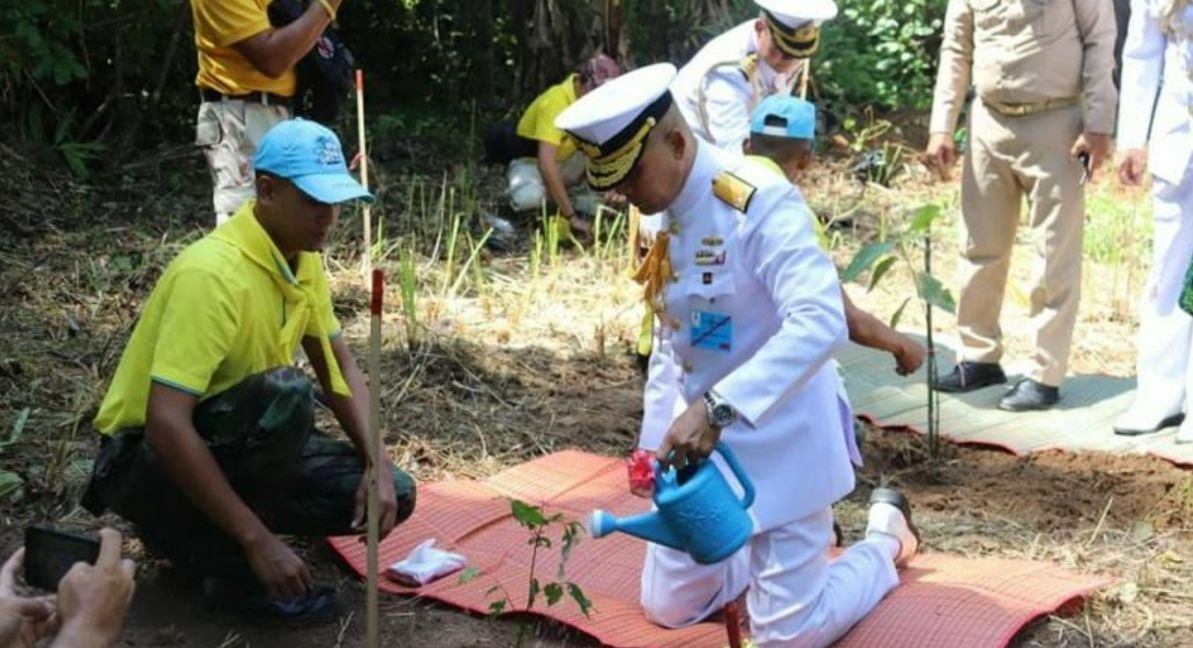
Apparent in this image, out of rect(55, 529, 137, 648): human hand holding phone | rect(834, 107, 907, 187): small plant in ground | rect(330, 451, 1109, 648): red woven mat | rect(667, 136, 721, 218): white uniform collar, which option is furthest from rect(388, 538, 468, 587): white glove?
rect(834, 107, 907, 187): small plant in ground

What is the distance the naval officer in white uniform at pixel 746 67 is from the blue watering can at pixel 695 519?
2.14m

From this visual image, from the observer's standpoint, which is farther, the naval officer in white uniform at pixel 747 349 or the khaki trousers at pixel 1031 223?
the khaki trousers at pixel 1031 223

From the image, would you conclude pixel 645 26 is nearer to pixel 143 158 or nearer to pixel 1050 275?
pixel 143 158

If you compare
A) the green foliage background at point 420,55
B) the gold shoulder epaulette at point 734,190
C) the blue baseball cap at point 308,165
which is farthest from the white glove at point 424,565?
the green foliage background at point 420,55

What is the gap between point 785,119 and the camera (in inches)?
184

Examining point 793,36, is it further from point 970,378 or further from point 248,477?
point 248,477

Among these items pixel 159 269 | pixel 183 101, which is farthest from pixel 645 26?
pixel 159 269

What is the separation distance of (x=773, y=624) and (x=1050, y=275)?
8.91ft

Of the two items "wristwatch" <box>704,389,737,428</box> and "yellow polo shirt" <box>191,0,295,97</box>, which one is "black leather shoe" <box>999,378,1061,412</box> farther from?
"wristwatch" <box>704,389,737,428</box>

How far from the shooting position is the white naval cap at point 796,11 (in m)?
4.94

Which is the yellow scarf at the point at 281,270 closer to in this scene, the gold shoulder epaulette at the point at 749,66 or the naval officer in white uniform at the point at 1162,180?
the gold shoulder epaulette at the point at 749,66

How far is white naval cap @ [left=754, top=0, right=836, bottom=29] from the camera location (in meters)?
4.94

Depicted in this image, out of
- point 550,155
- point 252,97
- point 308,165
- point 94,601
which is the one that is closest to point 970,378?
point 550,155

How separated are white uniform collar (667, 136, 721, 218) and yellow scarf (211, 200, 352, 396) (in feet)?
2.80
